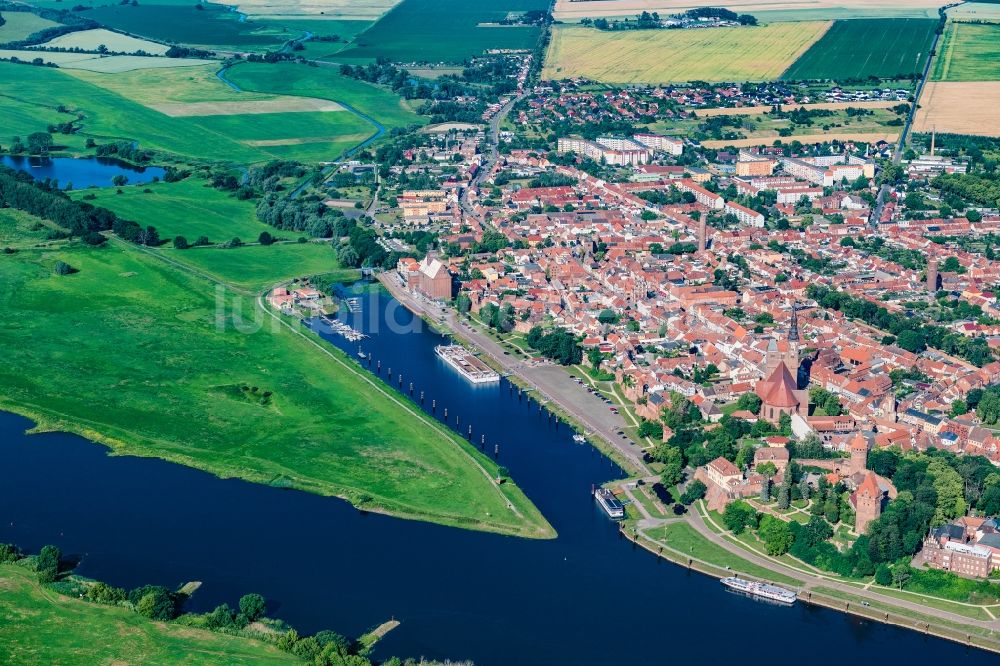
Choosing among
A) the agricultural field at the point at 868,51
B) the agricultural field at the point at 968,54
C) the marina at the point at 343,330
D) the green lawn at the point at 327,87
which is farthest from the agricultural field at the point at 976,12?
the marina at the point at 343,330

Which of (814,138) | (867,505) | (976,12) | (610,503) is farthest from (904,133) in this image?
(610,503)

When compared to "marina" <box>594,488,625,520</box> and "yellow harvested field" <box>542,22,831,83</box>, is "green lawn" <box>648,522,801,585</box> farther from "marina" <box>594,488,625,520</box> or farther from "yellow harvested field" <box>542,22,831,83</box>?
"yellow harvested field" <box>542,22,831,83</box>

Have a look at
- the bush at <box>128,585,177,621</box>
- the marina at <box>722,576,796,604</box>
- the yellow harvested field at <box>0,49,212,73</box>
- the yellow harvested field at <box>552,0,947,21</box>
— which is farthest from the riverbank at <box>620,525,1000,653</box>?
the yellow harvested field at <box>552,0,947,21</box>

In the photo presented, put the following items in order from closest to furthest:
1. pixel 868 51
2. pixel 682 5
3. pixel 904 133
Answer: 1. pixel 904 133
2. pixel 868 51
3. pixel 682 5

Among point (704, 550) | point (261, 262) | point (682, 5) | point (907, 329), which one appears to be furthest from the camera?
point (682, 5)

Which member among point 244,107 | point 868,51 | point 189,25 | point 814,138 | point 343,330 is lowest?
point 343,330

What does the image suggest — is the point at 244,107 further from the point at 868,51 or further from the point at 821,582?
the point at 821,582

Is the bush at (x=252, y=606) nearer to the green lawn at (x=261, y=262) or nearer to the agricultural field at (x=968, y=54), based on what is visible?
the green lawn at (x=261, y=262)
